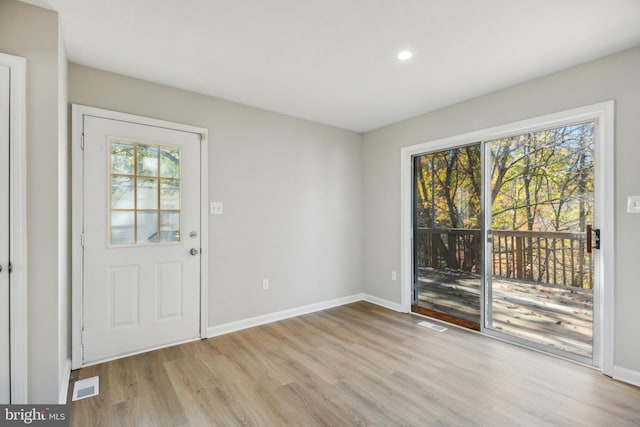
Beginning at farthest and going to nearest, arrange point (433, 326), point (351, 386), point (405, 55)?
point (433, 326) < point (405, 55) < point (351, 386)

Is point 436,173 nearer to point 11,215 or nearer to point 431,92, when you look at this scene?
point 431,92

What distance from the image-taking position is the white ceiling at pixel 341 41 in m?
1.84

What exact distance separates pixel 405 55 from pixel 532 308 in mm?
2634

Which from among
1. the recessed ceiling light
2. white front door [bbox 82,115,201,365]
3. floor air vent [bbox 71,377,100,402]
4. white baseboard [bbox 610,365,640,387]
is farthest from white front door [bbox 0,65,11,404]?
white baseboard [bbox 610,365,640,387]

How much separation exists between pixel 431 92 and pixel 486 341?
8.32 ft

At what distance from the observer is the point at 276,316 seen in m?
3.61

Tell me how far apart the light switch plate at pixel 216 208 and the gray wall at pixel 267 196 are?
0.06 m

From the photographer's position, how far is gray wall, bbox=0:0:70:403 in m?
1.81

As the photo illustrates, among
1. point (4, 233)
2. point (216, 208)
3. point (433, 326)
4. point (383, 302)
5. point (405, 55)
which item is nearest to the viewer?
point (4, 233)

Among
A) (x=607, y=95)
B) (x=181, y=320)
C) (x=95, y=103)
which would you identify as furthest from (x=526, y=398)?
(x=95, y=103)

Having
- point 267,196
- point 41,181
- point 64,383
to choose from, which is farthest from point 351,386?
point 41,181

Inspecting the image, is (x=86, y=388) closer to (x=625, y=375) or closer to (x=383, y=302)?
(x=383, y=302)

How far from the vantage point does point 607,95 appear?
93.2 inches

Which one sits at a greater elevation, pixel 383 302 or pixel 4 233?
pixel 4 233
